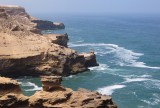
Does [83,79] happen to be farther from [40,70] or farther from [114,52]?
[114,52]

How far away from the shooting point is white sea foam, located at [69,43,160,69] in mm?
108775

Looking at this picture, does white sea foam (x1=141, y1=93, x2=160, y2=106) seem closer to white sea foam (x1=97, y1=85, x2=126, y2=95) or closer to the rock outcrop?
white sea foam (x1=97, y1=85, x2=126, y2=95)

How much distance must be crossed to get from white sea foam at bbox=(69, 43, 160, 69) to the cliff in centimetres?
6189

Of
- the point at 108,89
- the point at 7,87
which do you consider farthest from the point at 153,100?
the point at 7,87

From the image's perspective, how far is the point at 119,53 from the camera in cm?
12638

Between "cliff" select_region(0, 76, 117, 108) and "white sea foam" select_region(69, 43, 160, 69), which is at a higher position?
"cliff" select_region(0, 76, 117, 108)

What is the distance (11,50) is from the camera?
3593 inches

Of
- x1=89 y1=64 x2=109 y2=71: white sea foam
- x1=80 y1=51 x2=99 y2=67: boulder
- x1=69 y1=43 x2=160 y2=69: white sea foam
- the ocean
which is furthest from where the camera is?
x1=69 y1=43 x2=160 y2=69: white sea foam

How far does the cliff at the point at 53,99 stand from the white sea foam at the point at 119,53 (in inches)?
2437

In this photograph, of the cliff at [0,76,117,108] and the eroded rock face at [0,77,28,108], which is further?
the cliff at [0,76,117,108]

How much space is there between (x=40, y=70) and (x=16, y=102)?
148 ft

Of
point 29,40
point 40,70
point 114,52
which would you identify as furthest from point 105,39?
point 40,70

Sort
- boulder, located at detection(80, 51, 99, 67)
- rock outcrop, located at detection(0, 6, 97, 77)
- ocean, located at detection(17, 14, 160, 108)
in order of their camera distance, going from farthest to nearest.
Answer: boulder, located at detection(80, 51, 99, 67) → rock outcrop, located at detection(0, 6, 97, 77) → ocean, located at detection(17, 14, 160, 108)

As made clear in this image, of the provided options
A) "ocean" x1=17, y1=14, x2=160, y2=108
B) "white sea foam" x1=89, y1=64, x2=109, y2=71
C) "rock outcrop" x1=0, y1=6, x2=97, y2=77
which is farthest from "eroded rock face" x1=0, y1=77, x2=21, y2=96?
"white sea foam" x1=89, y1=64, x2=109, y2=71
